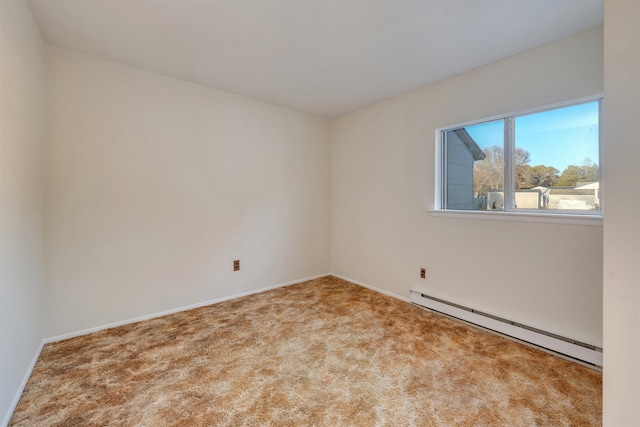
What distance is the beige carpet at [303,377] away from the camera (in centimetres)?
144

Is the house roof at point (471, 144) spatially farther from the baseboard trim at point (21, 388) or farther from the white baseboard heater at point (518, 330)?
the baseboard trim at point (21, 388)

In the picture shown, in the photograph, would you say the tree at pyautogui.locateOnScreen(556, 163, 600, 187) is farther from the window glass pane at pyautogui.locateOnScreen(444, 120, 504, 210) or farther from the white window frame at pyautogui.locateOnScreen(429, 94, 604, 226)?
the window glass pane at pyautogui.locateOnScreen(444, 120, 504, 210)

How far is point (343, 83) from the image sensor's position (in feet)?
9.11

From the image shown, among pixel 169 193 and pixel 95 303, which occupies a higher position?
pixel 169 193

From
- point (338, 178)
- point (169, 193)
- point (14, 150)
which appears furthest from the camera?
point (338, 178)

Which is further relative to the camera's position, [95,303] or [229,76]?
[229,76]

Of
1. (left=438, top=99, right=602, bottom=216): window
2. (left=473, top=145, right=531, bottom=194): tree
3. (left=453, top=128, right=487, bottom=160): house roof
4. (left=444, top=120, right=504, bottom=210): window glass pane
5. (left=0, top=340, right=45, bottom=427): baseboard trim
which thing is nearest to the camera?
(left=0, top=340, right=45, bottom=427): baseboard trim

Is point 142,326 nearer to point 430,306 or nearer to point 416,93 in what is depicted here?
point 430,306

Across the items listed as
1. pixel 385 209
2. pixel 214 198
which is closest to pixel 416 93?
pixel 385 209

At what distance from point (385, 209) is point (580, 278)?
1809 millimetres

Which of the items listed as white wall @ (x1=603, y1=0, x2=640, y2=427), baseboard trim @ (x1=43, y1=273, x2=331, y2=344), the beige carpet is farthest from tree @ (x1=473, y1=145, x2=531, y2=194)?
baseboard trim @ (x1=43, y1=273, x2=331, y2=344)

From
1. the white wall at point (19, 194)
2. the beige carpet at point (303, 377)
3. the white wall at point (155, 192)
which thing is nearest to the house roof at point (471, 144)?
the beige carpet at point (303, 377)

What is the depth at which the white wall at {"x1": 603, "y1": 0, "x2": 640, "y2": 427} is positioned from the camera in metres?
0.84

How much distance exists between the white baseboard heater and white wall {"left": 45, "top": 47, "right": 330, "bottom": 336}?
1819 mm
